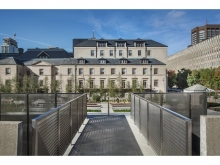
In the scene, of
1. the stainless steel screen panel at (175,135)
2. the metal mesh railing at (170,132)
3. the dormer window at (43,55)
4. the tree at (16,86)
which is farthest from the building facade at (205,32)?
the stainless steel screen panel at (175,135)

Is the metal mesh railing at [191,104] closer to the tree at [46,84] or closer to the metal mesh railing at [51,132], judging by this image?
the metal mesh railing at [51,132]

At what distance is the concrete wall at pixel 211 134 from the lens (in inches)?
173

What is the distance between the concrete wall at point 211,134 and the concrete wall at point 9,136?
14.9 feet

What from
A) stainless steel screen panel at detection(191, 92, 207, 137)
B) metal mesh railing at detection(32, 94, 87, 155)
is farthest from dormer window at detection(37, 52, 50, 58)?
stainless steel screen panel at detection(191, 92, 207, 137)

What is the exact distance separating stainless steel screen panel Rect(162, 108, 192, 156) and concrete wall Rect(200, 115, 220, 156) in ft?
2.82

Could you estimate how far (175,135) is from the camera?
4117mm

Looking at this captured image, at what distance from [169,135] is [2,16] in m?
16.4

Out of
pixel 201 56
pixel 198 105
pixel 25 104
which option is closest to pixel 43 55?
pixel 25 104

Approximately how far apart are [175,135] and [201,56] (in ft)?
247

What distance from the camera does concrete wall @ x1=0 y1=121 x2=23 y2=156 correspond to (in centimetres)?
408

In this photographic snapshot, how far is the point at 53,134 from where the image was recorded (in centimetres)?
485

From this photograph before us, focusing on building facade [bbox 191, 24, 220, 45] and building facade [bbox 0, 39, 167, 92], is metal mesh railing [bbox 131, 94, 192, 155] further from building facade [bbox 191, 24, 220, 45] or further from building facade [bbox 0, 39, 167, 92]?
building facade [bbox 191, 24, 220, 45]

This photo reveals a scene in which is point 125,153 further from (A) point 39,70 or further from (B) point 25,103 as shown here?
(A) point 39,70
